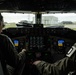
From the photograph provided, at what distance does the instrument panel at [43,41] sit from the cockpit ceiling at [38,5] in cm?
74

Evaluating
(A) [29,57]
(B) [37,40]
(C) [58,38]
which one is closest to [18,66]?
(A) [29,57]

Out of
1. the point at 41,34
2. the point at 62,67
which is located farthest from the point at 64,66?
the point at 41,34

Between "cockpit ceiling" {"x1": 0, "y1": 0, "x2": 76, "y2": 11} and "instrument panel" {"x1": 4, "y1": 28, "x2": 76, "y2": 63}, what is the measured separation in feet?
2.43

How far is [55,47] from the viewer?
3734mm

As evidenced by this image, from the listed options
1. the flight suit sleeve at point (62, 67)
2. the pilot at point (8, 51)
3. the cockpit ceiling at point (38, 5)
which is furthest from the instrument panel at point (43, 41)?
the flight suit sleeve at point (62, 67)

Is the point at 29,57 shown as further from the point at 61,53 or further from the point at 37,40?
the point at 61,53

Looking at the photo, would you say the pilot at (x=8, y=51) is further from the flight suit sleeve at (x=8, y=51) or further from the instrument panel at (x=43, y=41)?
the instrument panel at (x=43, y=41)

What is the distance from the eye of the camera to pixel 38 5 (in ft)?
14.4

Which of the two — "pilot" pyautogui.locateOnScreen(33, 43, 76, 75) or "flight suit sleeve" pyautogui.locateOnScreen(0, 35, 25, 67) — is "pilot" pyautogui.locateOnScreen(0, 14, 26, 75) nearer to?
"flight suit sleeve" pyautogui.locateOnScreen(0, 35, 25, 67)

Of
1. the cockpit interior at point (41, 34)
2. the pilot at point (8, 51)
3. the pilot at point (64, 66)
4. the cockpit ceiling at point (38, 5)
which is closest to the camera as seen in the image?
the pilot at point (64, 66)

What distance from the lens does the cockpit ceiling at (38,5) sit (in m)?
4.20

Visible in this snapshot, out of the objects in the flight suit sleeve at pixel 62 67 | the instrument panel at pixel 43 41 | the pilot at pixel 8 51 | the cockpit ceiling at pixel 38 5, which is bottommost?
the instrument panel at pixel 43 41

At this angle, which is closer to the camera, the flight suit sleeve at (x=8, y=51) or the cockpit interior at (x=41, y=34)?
the flight suit sleeve at (x=8, y=51)

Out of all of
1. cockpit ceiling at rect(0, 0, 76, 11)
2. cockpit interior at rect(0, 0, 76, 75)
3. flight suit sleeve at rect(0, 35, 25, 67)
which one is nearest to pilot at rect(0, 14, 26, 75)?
flight suit sleeve at rect(0, 35, 25, 67)
